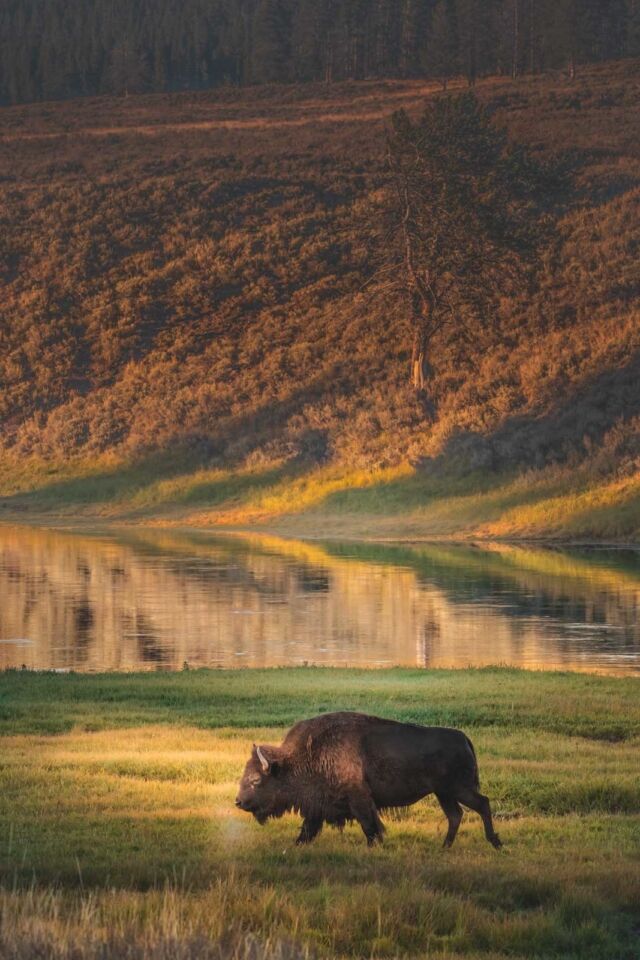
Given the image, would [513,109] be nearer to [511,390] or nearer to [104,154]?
[104,154]

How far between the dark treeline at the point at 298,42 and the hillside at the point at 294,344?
43.9 feet

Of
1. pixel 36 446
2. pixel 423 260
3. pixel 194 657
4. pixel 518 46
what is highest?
pixel 518 46

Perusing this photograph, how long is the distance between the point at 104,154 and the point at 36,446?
160 feet

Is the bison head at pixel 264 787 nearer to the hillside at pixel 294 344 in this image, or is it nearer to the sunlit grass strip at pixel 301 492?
the hillside at pixel 294 344

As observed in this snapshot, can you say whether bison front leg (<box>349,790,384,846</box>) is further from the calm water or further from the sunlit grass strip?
the sunlit grass strip

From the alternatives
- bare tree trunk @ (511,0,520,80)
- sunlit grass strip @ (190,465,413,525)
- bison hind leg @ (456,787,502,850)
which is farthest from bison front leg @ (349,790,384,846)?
bare tree trunk @ (511,0,520,80)

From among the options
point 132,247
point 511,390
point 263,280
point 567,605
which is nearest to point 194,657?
point 567,605

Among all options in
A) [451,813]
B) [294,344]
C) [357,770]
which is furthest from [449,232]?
[357,770]

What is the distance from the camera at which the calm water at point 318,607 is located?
26094mm

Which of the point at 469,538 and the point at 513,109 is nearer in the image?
the point at 469,538

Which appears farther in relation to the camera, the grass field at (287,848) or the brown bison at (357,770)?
the brown bison at (357,770)

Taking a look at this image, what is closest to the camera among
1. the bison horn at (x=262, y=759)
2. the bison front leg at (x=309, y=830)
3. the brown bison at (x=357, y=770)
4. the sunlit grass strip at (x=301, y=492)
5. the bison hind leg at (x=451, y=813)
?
the bison horn at (x=262, y=759)

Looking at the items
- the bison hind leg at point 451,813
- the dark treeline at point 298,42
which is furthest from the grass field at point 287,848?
the dark treeline at point 298,42

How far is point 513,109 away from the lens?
115 meters
